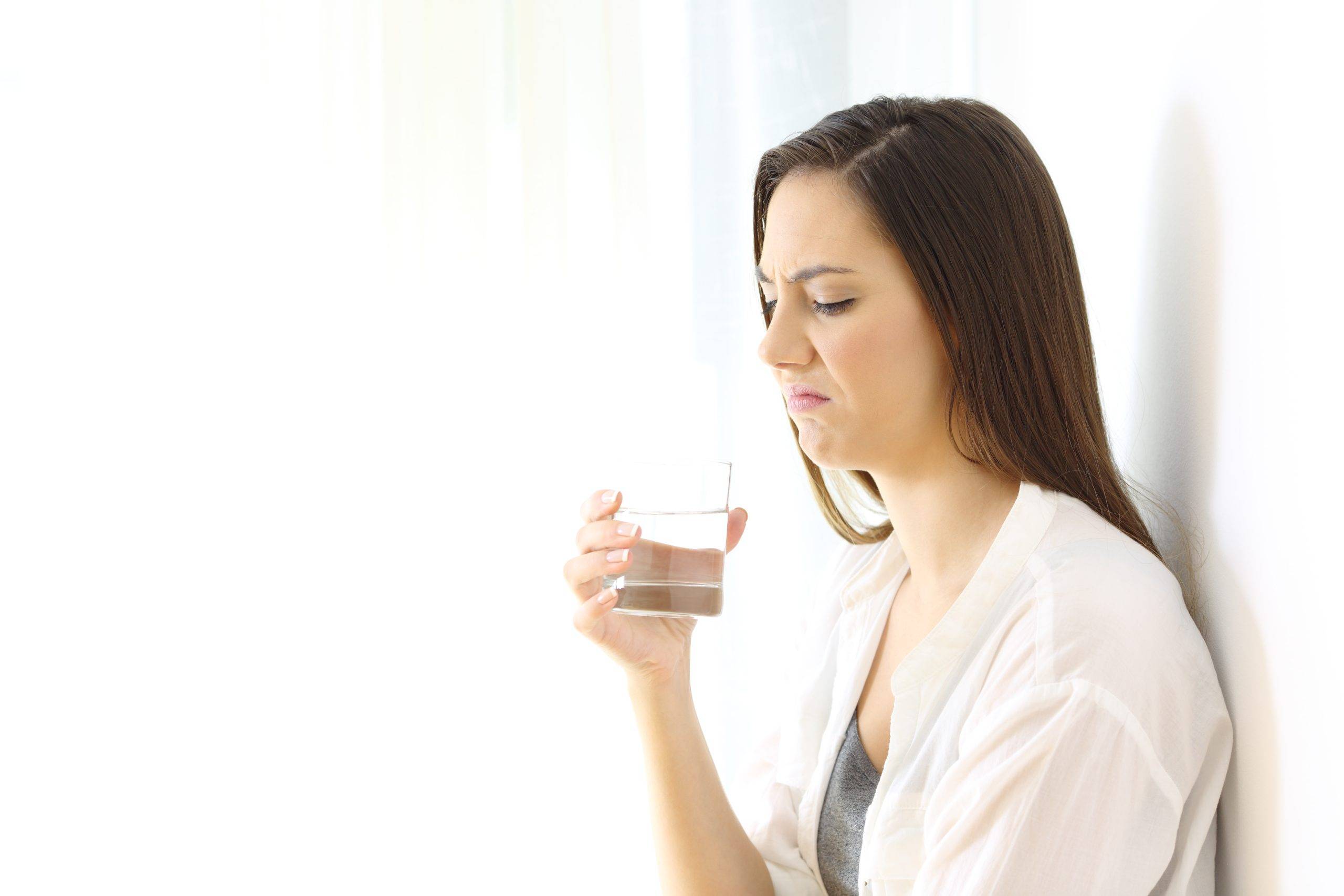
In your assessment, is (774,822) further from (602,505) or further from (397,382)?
(397,382)

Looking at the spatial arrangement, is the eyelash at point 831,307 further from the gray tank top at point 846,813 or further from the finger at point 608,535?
the gray tank top at point 846,813

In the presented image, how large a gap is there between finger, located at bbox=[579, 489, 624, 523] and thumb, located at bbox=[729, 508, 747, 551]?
22cm

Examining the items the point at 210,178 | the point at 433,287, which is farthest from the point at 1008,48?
the point at 210,178

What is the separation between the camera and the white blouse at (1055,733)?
2.43 feet

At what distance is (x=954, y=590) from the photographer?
40.3 inches

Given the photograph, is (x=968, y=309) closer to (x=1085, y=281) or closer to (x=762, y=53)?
(x=1085, y=281)

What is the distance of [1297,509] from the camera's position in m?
0.63

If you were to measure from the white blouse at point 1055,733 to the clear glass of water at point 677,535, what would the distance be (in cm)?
21

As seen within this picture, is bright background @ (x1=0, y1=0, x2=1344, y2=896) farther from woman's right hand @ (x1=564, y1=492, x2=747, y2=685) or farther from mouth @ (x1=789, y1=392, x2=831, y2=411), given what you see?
mouth @ (x1=789, y1=392, x2=831, y2=411)

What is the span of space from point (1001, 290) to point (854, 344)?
0.15m

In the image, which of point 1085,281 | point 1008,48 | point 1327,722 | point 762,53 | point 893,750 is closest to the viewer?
point 1327,722

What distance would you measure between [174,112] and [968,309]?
1156 millimetres

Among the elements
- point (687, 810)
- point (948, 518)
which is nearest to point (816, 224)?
point (948, 518)

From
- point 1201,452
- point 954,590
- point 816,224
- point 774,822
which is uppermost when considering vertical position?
point 816,224
